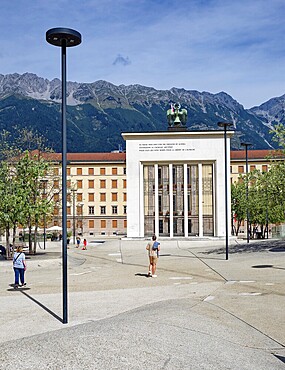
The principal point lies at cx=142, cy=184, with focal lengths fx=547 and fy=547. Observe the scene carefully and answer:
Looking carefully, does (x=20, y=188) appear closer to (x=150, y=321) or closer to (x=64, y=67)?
(x=64, y=67)

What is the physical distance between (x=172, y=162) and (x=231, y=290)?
42.9m

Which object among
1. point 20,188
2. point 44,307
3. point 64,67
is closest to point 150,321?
point 44,307

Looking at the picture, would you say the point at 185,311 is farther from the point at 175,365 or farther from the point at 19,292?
the point at 19,292

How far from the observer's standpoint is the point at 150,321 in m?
11.5

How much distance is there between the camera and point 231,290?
17812mm

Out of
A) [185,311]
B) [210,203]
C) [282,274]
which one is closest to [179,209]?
[210,203]

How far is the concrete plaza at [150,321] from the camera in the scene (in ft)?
28.8

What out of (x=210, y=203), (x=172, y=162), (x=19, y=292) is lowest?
(x=19, y=292)

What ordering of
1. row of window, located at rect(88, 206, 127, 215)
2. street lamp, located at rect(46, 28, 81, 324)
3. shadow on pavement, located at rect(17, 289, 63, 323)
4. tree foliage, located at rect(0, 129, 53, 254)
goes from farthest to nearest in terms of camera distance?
1. row of window, located at rect(88, 206, 127, 215)
2. tree foliage, located at rect(0, 129, 53, 254)
3. shadow on pavement, located at rect(17, 289, 63, 323)
4. street lamp, located at rect(46, 28, 81, 324)

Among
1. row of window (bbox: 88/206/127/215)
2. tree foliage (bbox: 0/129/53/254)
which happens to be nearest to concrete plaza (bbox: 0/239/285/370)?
→ tree foliage (bbox: 0/129/53/254)

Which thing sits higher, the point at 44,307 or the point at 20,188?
the point at 20,188

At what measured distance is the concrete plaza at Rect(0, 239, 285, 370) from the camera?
8766 mm

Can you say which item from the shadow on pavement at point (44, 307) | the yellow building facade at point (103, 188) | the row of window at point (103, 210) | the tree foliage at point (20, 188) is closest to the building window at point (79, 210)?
the yellow building facade at point (103, 188)

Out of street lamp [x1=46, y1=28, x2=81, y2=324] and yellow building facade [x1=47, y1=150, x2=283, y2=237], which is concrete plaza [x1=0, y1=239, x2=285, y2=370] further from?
yellow building facade [x1=47, y1=150, x2=283, y2=237]
